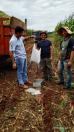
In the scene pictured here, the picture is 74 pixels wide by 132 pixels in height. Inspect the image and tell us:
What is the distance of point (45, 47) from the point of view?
29.8ft

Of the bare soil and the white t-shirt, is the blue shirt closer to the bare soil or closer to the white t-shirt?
the white t-shirt

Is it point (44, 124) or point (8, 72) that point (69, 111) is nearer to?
point (44, 124)

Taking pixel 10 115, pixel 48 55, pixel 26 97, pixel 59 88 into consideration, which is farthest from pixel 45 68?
pixel 10 115

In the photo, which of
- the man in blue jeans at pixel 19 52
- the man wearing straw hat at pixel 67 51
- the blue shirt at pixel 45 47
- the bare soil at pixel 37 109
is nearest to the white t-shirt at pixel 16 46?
the man in blue jeans at pixel 19 52

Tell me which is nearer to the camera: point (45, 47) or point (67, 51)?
point (67, 51)

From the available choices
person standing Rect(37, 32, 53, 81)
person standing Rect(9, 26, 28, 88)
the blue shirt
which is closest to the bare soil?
person standing Rect(9, 26, 28, 88)

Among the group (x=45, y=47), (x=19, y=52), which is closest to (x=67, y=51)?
(x=45, y=47)

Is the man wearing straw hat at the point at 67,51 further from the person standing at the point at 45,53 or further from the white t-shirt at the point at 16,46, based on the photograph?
the white t-shirt at the point at 16,46

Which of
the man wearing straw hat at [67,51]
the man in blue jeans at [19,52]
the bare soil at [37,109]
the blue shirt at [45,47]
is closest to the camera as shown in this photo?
the bare soil at [37,109]

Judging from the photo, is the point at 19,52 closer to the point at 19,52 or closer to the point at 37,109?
the point at 19,52

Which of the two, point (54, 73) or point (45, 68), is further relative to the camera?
point (54, 73)

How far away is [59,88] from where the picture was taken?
851 centimetres

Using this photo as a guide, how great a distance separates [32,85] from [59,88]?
0.77 meters

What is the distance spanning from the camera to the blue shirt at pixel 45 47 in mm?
9055
